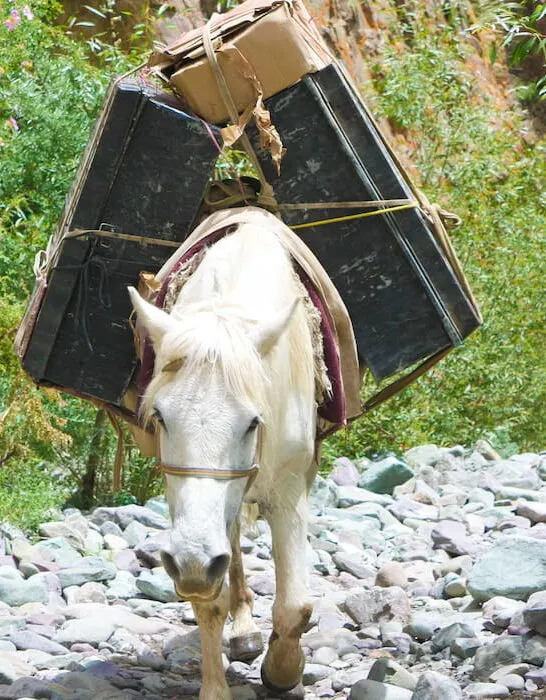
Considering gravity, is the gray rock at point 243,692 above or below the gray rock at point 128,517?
above

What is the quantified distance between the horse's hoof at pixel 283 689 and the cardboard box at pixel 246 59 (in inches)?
88.1

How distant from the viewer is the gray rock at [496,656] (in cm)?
432

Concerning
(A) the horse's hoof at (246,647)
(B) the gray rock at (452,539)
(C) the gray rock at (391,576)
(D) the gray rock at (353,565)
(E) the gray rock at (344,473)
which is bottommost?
(E) the gray rock at (344,473)

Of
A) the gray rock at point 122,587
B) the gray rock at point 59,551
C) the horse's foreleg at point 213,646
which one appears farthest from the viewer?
the gray rock at point 59,551

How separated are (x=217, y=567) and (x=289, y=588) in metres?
0.93

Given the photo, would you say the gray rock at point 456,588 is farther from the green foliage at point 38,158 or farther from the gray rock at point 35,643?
the green foliage at point 38,158

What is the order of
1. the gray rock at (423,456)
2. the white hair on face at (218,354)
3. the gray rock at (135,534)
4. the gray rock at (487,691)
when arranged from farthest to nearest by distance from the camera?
the gray rock at (423,456)
the gray rock at (135,534)
the gray rock at (487,691)
the white hair on face at (218,354)

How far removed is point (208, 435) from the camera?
3291 mm

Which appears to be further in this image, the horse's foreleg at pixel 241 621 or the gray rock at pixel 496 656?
the horse's foreleg at pixel 241 621

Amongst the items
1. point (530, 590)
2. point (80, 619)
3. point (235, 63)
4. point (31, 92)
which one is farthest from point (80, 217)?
point (31, 92)

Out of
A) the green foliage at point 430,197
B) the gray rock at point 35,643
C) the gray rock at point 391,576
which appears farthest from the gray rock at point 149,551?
the gray rock at point 35,643

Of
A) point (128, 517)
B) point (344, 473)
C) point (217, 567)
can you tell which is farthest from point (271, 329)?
point (344, 473)

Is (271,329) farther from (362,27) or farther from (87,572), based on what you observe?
(362,27)

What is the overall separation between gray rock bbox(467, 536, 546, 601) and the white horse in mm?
1240
